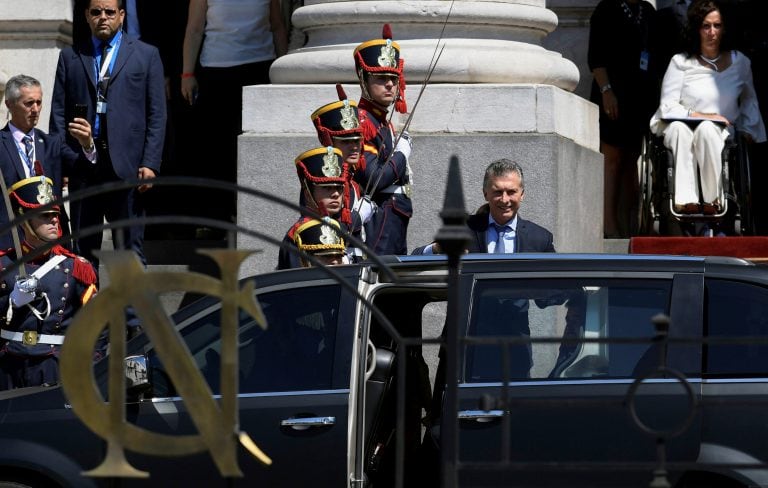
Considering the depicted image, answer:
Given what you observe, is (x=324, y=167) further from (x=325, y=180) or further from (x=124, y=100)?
(x=124, y=100)

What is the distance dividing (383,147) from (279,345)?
7.94 ft

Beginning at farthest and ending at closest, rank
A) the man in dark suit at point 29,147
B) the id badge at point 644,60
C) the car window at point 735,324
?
1. the id badge at point 644,60
2. the man in dark suit at point 29,147
3. the car window at point 735,324

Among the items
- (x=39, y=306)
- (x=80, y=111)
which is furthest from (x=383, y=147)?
(x=39, y=306)

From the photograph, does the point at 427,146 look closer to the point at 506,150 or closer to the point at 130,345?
the point at 506,150

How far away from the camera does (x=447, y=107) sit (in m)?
9.73

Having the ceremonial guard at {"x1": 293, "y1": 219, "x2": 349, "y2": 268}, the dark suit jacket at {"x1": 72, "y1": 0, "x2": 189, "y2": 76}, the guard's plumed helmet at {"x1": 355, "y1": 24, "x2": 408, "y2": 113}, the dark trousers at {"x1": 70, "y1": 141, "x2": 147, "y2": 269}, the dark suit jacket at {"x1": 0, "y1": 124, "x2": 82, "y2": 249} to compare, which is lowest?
the ceremonial guard at {"x1": 293, "y1": 219, "x2": 349, "y2": 268}

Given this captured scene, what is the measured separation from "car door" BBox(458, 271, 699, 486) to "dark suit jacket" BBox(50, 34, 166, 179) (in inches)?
141

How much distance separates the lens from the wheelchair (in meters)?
10.2

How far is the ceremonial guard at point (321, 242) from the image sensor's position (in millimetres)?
7789

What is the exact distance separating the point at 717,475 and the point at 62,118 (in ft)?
16.0

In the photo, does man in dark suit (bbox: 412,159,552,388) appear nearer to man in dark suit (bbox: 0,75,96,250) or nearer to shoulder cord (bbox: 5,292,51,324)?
shoulder cord (bbox: 5,292,51,324)

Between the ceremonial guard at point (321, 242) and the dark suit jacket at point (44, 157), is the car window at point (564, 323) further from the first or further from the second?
the dark suit jacket at point (44, 157)

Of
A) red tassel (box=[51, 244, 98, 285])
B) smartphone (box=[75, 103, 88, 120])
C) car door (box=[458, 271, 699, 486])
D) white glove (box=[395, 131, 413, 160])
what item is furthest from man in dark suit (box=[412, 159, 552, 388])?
smartphone (box=[75, 103, 88, 120])

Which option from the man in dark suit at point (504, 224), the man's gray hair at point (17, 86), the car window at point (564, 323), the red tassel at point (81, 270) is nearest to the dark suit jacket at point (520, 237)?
the man in dark suit at point (504, 224)
